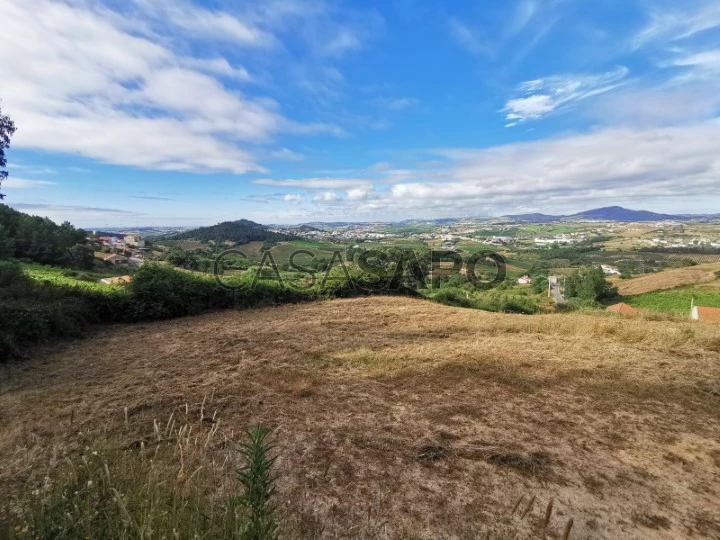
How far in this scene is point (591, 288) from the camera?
27.4 metres

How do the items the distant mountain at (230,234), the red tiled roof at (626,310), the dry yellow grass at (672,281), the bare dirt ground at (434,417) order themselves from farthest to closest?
the distant mountain at (230,234), the dry yellow grass at (672,281), the red tiled roof at (626,310), the bare dirt ground at (434,417)

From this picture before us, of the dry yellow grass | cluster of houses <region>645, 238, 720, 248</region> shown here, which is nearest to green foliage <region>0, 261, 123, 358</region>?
the dry yellow grass

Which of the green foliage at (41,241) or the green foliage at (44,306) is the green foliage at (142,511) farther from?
the green foliage at (41,241)

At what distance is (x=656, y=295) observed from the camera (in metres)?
25.6

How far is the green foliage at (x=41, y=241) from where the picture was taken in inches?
653

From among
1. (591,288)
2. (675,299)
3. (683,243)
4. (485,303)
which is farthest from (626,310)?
(683,243)

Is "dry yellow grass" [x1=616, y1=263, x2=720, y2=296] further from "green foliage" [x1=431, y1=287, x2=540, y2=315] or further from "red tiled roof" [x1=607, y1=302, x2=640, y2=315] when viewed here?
"green foliage" [x1=431, y1=287, x2=540, y2=315]

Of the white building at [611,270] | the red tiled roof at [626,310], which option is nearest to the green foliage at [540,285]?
the red tiled roof at [626,310]

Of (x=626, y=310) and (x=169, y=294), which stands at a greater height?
(x=169, y=294)

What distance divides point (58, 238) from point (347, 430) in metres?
23.4

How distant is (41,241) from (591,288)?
122ft

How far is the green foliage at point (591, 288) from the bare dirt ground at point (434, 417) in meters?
24.2

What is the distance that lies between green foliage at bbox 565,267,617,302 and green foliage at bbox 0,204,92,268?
3513cm

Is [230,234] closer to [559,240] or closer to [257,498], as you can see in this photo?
[257,498]
